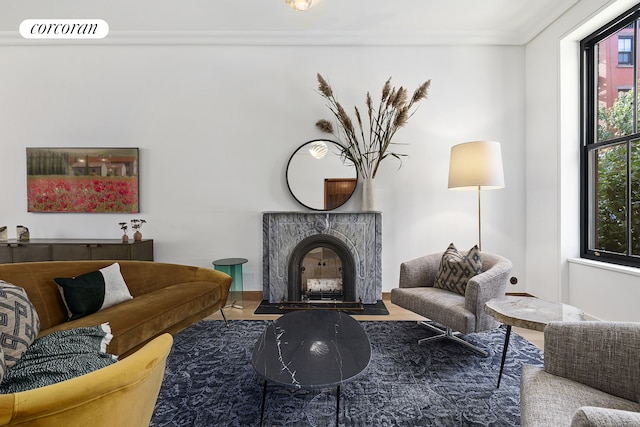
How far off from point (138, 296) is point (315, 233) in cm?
184

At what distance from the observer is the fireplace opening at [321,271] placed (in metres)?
3.47

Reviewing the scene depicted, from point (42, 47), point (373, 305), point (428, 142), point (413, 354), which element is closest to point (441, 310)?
point (413, 354)

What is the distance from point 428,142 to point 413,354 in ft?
8.19

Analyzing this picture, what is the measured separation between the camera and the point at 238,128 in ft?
12.1

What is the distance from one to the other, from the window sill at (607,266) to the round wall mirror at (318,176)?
250 centimetres

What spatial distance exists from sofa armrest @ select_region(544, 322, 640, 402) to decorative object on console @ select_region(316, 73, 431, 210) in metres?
2.40

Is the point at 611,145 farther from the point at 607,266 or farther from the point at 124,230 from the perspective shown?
the point at 124,230

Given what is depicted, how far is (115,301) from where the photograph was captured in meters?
2.21

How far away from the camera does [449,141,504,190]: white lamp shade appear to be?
2736 mm

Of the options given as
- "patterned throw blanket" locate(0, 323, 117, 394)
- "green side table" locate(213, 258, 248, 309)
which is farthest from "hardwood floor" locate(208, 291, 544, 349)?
"patterned throw blanket" locate(0, 323, 117, 394)

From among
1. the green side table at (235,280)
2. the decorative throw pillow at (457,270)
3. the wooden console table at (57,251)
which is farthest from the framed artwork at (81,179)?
the decorative throw pillow at (457,270)

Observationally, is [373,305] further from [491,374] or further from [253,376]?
[253,376]

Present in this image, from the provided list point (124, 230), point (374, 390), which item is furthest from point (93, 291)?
point (374, 390)

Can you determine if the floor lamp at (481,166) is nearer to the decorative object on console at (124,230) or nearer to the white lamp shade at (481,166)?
the white lamp shade at (481,166)
